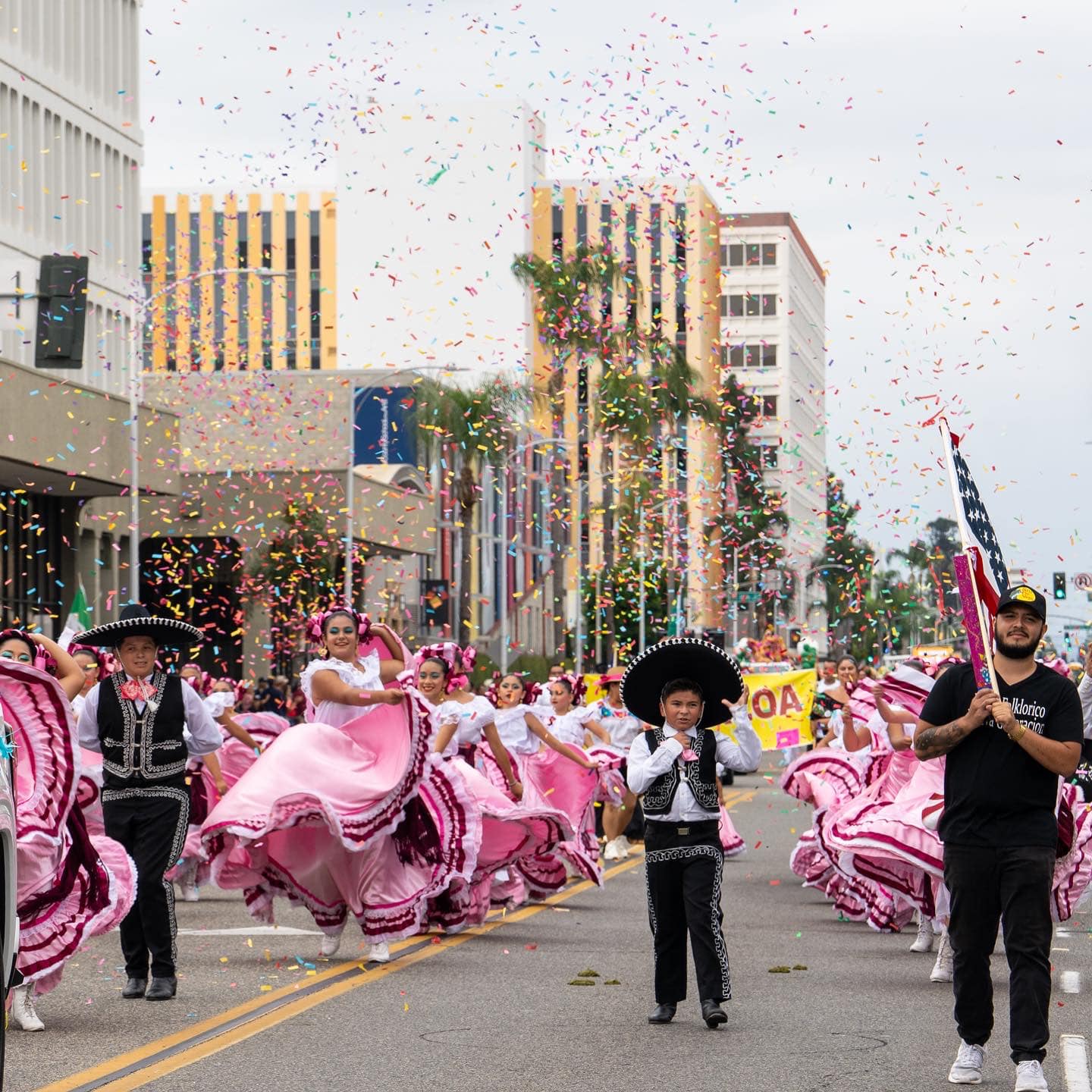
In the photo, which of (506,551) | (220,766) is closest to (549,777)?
(220,766)

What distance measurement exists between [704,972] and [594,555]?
3919 inches

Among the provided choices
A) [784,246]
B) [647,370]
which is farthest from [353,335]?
[647,370]

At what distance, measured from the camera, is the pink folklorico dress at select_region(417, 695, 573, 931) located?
15000mm

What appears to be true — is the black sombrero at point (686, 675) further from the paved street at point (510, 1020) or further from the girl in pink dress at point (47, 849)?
the girl in pink dress at point (47, 849)

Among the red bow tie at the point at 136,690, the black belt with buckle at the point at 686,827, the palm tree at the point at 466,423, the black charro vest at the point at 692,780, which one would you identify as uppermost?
the palm tree at the point at 466,423

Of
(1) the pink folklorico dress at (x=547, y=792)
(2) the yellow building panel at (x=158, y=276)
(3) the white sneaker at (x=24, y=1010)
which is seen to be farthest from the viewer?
(2) the yellow building panel at (x=158, y=276)

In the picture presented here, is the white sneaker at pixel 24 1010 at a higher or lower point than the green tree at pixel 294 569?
lower

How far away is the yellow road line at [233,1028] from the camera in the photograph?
895cm

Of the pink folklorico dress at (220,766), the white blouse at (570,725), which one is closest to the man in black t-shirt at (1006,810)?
the pink folklorico dress at (220,766)

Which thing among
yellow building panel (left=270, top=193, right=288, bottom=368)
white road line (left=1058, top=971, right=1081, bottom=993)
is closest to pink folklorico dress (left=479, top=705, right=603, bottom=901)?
white road line (left=1058, top=971, right=1081, bottom=993)

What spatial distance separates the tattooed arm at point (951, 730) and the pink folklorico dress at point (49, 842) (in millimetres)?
3681

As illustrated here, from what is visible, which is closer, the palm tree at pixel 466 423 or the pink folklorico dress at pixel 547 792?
the pink folklorico dress at pixel 547 792

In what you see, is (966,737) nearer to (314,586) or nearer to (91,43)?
(91,43)

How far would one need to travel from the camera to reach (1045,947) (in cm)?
893
